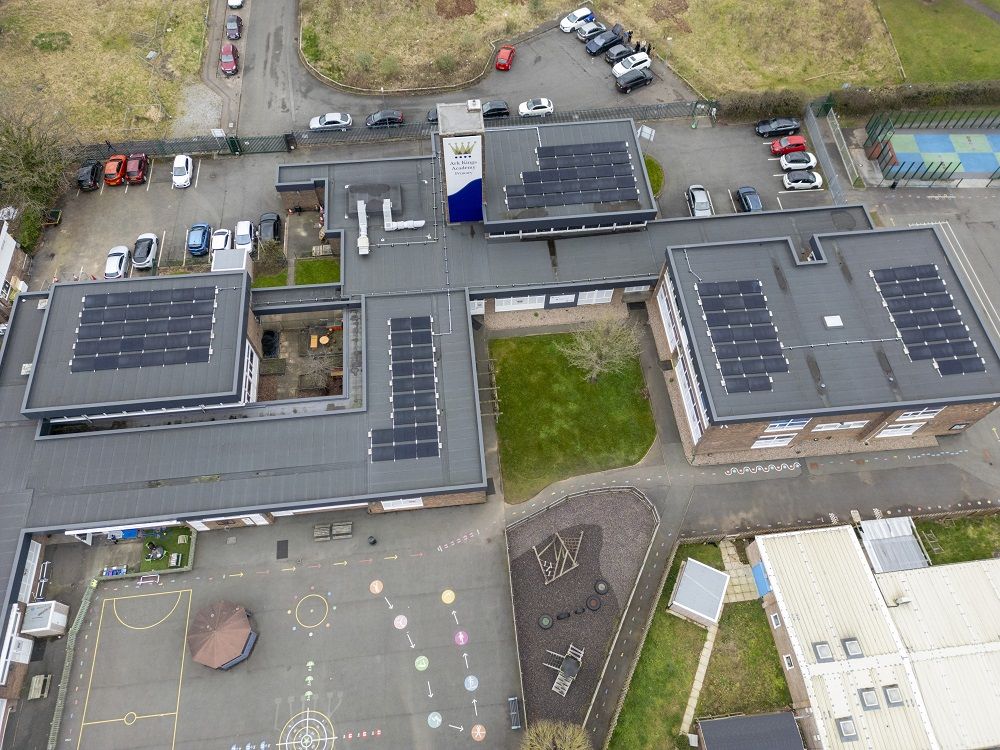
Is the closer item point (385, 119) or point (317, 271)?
point (317, 271)

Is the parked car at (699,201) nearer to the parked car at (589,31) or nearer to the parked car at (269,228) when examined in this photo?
the parked car at (589,31)

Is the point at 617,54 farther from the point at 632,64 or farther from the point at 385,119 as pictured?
the point at 385,119

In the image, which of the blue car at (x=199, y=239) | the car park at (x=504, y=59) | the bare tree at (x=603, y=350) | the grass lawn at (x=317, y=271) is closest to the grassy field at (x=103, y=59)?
the blue car at (x=199, y=239)

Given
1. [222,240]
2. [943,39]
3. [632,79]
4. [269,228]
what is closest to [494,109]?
[632,79]

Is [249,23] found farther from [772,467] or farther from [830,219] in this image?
[772,467]

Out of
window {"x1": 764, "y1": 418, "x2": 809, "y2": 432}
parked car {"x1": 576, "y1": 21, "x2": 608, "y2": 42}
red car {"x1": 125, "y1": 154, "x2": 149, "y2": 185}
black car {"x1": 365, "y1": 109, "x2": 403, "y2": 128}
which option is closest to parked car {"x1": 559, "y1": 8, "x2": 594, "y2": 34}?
parked car {"x1": 576, "y1": 21, "x2": 608, "y2": 42}

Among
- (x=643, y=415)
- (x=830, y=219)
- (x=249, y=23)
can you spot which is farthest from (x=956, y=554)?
(x=249, y=23)
